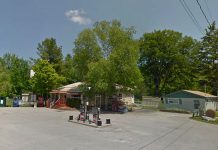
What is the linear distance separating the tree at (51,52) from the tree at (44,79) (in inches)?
394

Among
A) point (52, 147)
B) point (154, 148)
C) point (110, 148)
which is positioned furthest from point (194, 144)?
point (52, 147)

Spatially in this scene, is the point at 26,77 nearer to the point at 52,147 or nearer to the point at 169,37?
the point at 169,37

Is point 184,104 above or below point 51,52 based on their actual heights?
below

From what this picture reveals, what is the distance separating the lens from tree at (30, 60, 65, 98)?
149 ft

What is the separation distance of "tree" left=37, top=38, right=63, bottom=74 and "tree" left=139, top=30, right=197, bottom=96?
20788mm

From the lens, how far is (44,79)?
4541 centimetres

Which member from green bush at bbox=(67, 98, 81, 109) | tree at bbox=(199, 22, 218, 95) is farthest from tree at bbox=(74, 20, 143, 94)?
tree at bbox=(199, 22, 218, 95)

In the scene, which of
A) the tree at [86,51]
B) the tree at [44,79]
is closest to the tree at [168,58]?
the tree at [44,79]

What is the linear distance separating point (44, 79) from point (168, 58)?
32346mm

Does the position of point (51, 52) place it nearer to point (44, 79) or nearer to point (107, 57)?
point (44, 79)

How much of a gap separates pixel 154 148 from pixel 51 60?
48.1 metres

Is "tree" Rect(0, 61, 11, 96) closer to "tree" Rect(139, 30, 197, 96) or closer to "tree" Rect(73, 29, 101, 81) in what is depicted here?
"tree" Rect(73, 29, 101, 81)

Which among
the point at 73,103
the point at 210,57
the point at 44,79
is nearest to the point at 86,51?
the point at 73,103

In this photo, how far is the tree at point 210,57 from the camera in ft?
187
